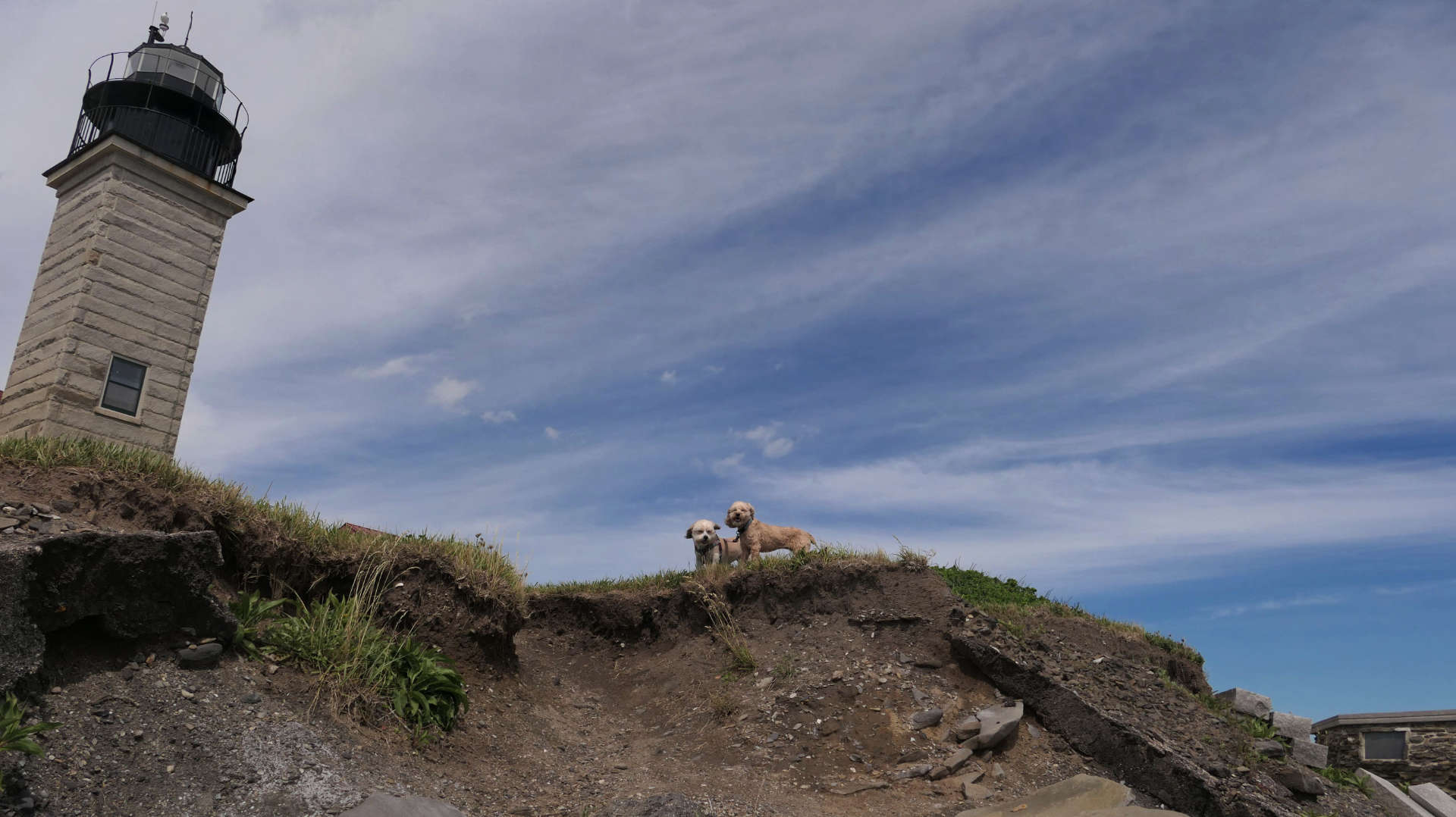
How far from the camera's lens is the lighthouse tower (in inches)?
629

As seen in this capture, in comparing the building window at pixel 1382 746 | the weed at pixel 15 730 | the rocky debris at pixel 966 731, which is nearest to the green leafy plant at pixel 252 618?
the weed at pixel 15 730

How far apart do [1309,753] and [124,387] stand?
70.5 ft

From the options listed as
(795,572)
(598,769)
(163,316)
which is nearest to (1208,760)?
(795,572)

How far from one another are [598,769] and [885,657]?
409cm

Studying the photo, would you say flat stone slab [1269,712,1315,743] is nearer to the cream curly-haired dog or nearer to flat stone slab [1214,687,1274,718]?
flat stone slab [1214,687,1274,718]

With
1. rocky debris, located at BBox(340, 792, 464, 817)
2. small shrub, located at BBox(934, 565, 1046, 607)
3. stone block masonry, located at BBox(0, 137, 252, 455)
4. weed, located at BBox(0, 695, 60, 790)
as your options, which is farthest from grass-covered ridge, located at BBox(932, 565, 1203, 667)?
stone block masonry, located at BBox(0, 137, 252, 455)

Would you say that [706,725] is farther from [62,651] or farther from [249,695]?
[62,651]

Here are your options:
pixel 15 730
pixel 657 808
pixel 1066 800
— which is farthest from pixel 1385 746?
pixel 15 730

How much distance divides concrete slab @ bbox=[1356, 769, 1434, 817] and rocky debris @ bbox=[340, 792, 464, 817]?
43.0 ft

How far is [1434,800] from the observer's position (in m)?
13.2

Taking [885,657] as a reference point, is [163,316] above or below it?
above

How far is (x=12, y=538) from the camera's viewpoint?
6953mm

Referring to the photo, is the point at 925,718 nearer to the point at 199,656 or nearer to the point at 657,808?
the point at 657,808

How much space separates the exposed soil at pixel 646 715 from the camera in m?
6.89
